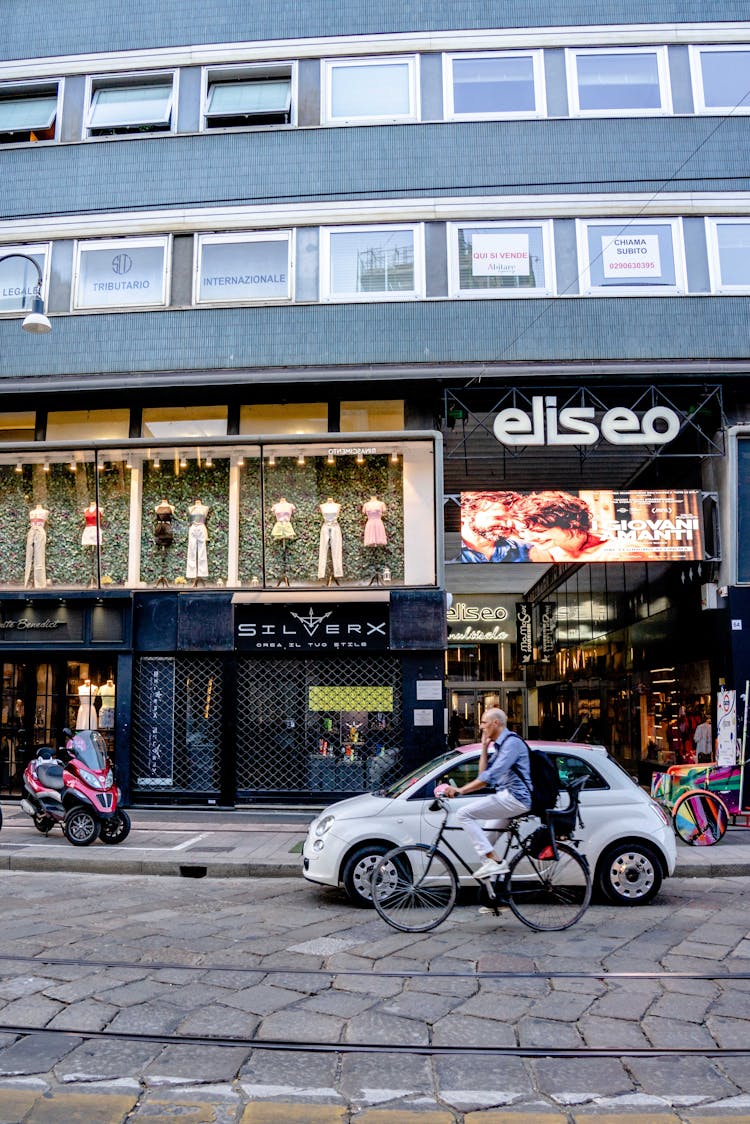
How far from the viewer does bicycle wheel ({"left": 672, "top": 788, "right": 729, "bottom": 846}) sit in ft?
38.0

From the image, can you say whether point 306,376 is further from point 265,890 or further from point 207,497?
point 265,890

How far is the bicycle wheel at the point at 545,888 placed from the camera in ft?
24.5

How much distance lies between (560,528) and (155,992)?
11176 millimetres

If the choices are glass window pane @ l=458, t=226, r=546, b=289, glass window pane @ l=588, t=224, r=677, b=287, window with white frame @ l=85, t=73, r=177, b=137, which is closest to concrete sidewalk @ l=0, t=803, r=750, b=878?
glass window pane @ l=588, t=224, r=677, b=287

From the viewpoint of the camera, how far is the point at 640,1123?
156 inches

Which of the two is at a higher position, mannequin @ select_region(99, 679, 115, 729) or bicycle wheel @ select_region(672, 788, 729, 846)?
mannequin @ select_region(99, 679, 115, 729)

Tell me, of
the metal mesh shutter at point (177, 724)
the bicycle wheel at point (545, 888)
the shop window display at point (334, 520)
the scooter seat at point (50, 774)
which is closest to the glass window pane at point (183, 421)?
the shop window display at point (334, 520)

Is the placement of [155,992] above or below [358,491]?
below

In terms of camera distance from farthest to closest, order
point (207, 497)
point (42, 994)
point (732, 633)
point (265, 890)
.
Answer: point (207, 497), point (732, 633), point (265, 890), point (42, 994)

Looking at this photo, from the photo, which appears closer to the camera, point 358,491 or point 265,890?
point 265,890

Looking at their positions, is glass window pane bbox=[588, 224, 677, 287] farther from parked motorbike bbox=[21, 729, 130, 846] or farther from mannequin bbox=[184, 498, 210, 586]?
parked motorbike bbox=[21, 729, 130, 846]

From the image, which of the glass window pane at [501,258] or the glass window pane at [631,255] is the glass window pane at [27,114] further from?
the glass window pane at [631,255]

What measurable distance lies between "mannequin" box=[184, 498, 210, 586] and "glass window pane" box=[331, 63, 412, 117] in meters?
7.73

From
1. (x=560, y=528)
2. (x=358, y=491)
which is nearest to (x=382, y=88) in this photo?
(x=358, y=491)
